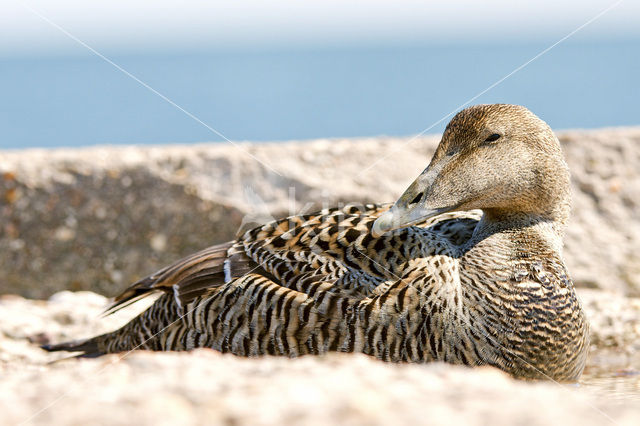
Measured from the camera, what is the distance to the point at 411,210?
3336 millimetres

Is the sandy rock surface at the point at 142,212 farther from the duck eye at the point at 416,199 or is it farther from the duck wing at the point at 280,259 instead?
the duck eye at the point at 416,199

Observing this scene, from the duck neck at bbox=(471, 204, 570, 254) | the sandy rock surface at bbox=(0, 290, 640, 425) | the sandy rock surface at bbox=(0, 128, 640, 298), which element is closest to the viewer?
the sandy rock surface at bbox=(0, 290, 640, 425)

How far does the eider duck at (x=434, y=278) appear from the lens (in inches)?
127

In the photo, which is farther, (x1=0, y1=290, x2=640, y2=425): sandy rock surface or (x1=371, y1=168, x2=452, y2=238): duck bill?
(x1=371, y1=168, x2=452, y2=238): duck bill

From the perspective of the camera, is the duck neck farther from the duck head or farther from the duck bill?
the duck bill

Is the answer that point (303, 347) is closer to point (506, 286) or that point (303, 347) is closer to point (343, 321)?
point (343, 321)

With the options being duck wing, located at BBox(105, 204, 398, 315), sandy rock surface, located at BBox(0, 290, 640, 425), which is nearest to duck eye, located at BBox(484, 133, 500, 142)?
duck wing, located at BBox(105, 204, 398, 315)

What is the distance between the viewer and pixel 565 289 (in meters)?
3.49

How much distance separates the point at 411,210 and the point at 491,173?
40 centimetres

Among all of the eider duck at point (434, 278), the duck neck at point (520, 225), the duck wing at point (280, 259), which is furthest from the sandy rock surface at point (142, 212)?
the duck neck at point (520, 225)

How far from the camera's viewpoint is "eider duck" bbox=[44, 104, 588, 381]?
3.24m

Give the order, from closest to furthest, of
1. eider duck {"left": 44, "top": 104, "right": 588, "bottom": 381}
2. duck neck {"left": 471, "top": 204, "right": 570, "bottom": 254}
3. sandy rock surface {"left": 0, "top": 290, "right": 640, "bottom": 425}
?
1. sandy rock surface {"left": 0, "top": 290, "right": 640, "bottom": 425}
2. eider duck {"left": 44, "top": 104, "right": 588, "bottom": 381}
3. duck neck {"left": 471, "top": 204, "right": 570, "bottom": 254}

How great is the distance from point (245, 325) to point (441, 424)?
1869 mm

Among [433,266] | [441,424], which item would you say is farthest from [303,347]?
[441,424]
